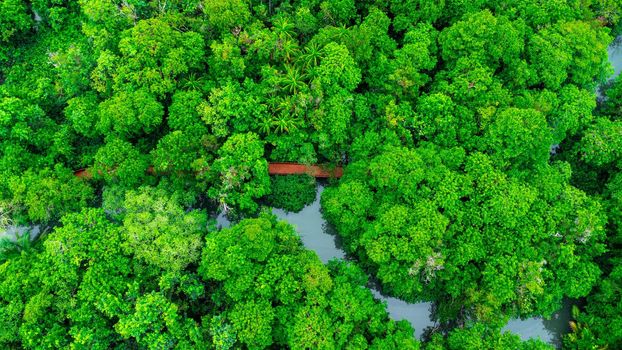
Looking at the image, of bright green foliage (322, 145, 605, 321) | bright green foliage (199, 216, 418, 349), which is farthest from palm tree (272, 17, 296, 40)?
bright green foliage (199, 216, 418, 349)

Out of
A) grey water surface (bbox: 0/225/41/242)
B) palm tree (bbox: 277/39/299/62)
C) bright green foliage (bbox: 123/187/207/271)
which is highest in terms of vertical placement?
palm tree (bbox: 277/39/299/62)

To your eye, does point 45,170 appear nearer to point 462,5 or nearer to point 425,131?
point 425,131

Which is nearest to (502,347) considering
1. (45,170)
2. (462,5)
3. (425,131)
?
(425,131)

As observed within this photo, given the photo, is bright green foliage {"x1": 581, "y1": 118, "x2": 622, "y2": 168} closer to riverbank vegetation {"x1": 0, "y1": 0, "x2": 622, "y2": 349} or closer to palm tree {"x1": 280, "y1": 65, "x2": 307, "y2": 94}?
riverbank vegetation {"x1": 0, "y1": 0, "x2": 622, "y2": 349}

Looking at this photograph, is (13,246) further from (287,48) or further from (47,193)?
(287,48)

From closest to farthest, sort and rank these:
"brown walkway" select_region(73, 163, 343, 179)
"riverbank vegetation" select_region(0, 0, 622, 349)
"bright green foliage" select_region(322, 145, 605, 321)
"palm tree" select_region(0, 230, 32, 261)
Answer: "riverbank vegetation" select_region(0, 0, 622, 349), "bright green foliage" select_region(322, 145, 605, 321), "palm tree" select_region(0, 230, 32, 261), "brown walkway" select_region(73, 163, 343, 179)

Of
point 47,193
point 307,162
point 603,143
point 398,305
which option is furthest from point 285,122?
point 603,143

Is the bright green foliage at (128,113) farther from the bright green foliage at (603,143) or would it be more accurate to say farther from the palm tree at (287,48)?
the bright green foliage at (603,143)
